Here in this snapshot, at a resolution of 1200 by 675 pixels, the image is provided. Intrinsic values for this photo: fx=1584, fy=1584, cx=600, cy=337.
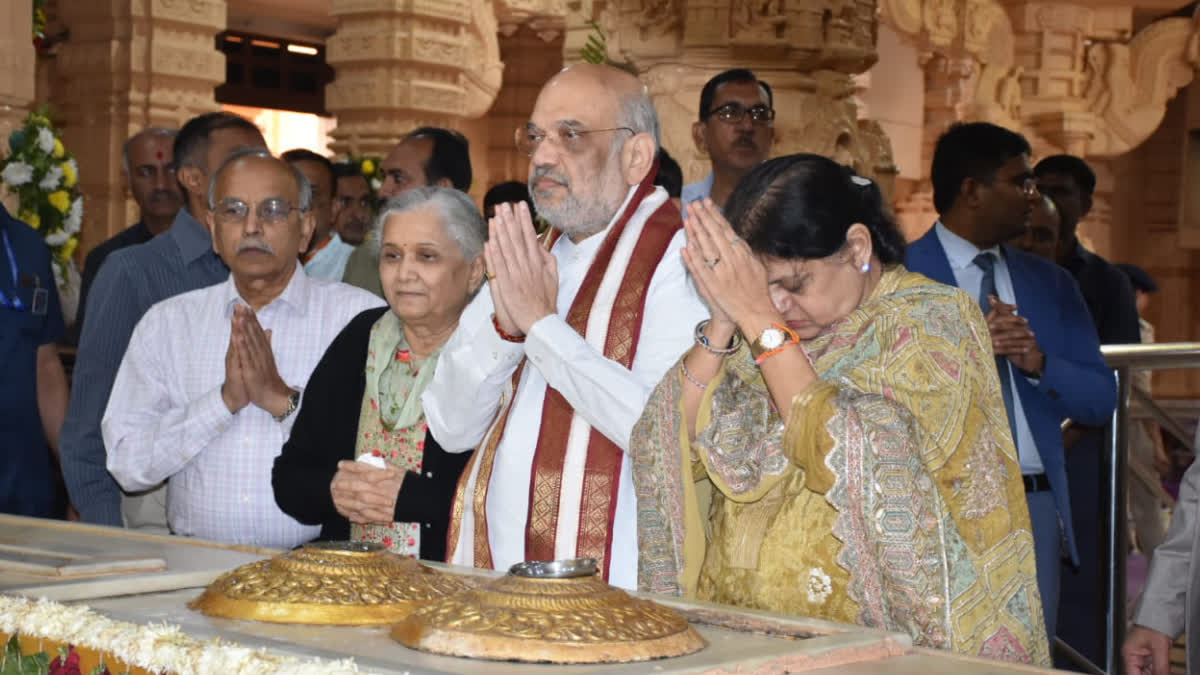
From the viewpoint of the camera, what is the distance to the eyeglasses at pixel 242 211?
351 cm

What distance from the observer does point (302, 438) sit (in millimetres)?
3186

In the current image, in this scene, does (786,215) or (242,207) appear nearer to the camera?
(786,215)

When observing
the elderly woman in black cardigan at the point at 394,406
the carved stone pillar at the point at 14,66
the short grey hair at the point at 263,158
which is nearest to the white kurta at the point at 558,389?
the elderly woman in black cardigan at the point at 394,406

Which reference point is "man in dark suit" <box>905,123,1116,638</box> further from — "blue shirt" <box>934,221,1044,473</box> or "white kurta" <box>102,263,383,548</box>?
"white kurta" <box>102,263,383,548</box>

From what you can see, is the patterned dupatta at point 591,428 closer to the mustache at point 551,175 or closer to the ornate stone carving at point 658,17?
the mustache at point 551,175

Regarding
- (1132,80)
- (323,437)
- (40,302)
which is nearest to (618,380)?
(323,437)

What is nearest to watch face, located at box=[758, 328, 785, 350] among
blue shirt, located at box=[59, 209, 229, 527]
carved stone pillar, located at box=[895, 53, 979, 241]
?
blue shirt, located at box=[59, 209, 229, 527]

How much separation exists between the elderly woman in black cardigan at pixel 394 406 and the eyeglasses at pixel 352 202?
11.5 ft

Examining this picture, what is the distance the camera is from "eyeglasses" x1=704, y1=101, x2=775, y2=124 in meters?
4.59

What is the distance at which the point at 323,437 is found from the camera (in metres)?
3.18

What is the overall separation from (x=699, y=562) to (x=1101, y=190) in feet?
41.0

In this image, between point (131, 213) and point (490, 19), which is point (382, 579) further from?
point (490, 19)

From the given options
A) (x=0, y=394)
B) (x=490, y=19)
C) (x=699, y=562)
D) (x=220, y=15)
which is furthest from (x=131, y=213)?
(x=699, y=562)

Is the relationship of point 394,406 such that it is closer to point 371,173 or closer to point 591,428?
point 591,428
